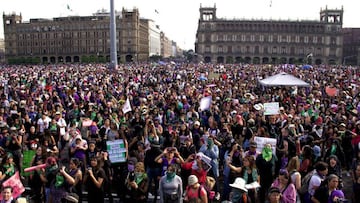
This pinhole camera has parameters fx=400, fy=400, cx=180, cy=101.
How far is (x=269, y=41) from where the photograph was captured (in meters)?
107

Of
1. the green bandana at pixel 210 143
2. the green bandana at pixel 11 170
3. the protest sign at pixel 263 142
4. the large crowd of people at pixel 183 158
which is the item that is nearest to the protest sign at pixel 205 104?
the large crowd of people at pixel 183 158

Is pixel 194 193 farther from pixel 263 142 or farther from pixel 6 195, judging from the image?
pixel 263 142

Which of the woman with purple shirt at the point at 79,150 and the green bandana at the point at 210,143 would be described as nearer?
the green bandana at the point at 210,143

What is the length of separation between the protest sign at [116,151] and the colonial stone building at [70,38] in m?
102

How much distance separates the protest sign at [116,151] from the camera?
7.87m

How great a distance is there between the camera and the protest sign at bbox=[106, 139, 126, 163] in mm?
7867

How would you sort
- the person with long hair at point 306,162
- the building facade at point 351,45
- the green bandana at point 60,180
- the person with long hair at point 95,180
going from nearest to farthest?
the green bandana at point 60,180, the person with long hair at point 95,180, the person with long hair at point 306,162, the building facade at point 351,45

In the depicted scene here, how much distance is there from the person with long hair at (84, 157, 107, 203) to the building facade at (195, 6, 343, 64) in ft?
333

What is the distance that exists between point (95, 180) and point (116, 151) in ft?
4.41

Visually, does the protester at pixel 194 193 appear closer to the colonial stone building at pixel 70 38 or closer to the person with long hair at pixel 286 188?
the person with long hair at pixel 286 188

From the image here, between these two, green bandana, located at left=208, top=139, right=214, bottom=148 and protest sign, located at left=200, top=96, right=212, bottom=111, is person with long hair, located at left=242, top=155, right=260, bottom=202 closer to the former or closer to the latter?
green bandana, located at left=208, top=139, right=214, bottom=148

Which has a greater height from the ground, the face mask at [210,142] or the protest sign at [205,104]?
the protest sign at [205,104]

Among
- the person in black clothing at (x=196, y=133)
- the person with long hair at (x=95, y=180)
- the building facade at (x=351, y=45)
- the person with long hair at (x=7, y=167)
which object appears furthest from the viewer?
the building facade at (x=351, y=45)

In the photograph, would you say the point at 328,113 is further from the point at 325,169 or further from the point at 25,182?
the point at 25,182
